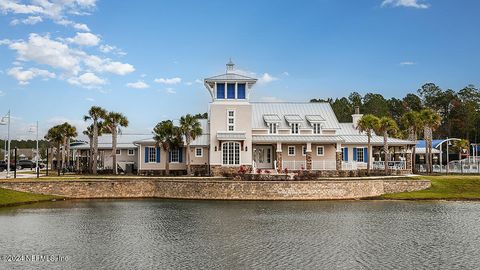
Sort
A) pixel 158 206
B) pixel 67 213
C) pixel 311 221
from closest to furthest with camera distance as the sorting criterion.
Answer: pixel 311 221, pixel 67 213, pixel 158 206

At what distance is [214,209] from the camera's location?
33.3m

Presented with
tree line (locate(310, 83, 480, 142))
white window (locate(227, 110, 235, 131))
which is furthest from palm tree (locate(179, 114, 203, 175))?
tree line (locate(310, 83, 480, 142))

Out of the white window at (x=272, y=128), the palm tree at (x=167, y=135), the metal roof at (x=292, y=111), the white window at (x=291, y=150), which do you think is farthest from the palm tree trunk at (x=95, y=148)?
the white window at (x=291, y=150)

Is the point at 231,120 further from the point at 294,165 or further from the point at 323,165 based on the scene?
the point at 323,165

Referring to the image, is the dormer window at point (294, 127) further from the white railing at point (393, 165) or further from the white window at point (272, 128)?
the white railing at point (393, 165)

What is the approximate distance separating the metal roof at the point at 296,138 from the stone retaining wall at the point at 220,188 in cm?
972

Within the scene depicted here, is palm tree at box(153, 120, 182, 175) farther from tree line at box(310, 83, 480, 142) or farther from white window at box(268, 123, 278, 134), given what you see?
tree line at box(310, 83, 480, 142)

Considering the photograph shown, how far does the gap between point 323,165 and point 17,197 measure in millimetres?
27570

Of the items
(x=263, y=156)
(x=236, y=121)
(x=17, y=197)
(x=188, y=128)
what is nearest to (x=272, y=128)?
(x=263, y=156)

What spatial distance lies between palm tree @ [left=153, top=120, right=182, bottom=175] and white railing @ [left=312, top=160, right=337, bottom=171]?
13.7 metres

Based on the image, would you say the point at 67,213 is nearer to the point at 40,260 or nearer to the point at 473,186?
the point at 40,260

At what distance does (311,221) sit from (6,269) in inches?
636

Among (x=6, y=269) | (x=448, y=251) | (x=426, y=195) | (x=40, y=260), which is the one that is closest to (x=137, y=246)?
(x=40, y=260)

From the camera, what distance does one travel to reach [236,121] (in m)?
49.1
